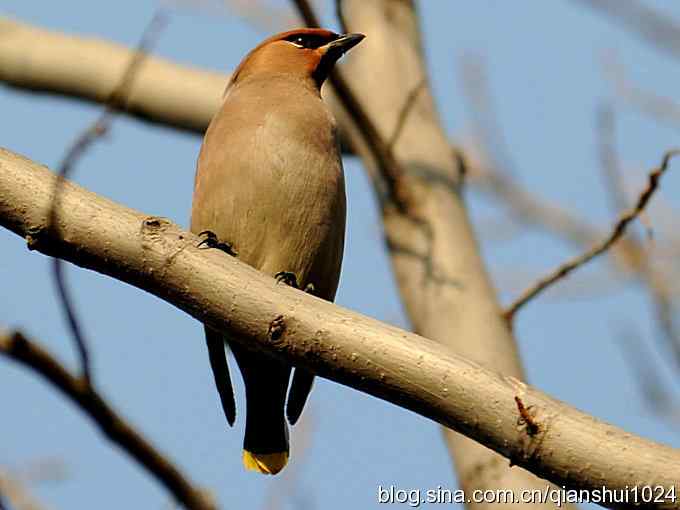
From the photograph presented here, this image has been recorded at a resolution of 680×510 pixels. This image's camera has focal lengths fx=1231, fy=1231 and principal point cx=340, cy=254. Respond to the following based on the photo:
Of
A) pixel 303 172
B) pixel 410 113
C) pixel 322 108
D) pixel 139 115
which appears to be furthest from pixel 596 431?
pixel 139 115

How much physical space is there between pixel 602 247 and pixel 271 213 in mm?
1184

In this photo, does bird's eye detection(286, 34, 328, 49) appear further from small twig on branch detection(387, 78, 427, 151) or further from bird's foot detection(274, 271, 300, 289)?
bird's foot detection(274, 271, 300, 289)

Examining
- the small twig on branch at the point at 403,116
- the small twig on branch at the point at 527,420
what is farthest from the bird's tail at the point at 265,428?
the small twig on branch at the point at 527,420

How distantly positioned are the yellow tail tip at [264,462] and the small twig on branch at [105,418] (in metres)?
1.11

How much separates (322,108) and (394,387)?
2.29 m

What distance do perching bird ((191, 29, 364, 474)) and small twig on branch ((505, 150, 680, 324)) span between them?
71cm

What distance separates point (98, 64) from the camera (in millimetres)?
6070

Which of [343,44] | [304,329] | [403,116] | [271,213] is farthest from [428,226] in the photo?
[304,329]

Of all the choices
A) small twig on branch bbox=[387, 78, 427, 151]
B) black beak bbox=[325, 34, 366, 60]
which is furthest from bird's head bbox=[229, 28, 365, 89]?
small twig on branch bbox=[387, 78, 427, 151]

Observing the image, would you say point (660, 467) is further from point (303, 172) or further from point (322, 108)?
point (322, 108)

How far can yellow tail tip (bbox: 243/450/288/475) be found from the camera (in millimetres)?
4664

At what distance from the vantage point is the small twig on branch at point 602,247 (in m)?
3.88

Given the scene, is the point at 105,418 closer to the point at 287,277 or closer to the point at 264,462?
the point at 287,277

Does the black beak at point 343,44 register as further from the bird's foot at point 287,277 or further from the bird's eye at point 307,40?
the bird's foot at point 287,277
